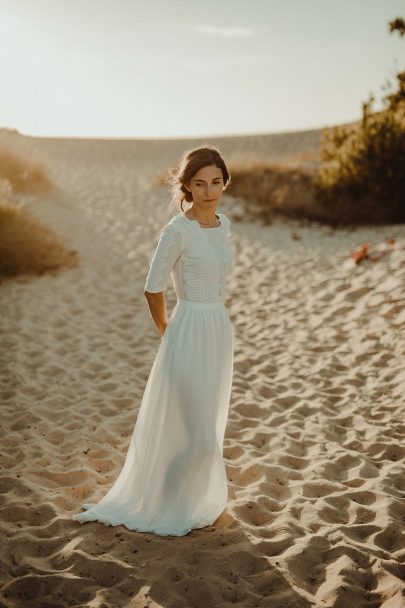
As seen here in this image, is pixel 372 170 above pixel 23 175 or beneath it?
beneath

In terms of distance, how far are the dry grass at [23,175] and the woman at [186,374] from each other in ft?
29.0

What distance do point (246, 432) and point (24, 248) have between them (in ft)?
17.4

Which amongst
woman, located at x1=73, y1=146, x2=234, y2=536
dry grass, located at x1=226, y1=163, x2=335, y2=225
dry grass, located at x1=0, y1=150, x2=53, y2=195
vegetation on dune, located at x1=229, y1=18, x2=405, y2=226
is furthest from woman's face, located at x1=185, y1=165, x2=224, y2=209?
dry grass, located at x1=226, y1=163, x2=335, y2=225

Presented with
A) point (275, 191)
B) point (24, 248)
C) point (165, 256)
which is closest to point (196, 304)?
point (165, 256)

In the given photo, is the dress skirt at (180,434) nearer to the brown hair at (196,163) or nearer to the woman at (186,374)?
→ the woman at (186,374)

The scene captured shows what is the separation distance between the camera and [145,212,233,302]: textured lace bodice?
9.20 ft

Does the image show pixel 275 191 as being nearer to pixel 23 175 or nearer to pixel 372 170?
pixel 372 170

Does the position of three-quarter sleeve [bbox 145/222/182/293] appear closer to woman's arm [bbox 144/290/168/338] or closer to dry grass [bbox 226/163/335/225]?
woman's arm [bbox 144/290/168/338]

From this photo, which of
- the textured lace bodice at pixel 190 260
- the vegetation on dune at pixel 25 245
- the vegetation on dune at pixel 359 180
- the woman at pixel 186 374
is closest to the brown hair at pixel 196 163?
the woman at pixel 186 374

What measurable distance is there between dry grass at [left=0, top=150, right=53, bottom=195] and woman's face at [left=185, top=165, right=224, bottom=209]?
8.84m

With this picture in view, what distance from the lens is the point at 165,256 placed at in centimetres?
281

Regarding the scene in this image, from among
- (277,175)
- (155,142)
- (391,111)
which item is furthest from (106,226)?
(155,142)

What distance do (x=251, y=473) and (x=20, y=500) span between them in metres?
1.57

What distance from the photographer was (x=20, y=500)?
3.47 metres
